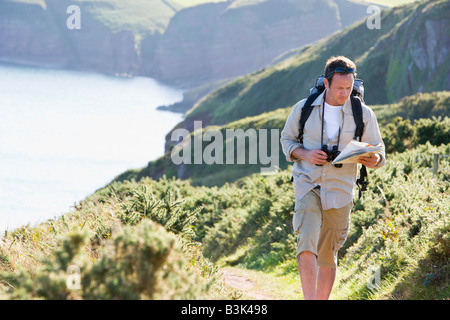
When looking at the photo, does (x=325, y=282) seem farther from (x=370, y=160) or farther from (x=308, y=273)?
(x=370, y=160)

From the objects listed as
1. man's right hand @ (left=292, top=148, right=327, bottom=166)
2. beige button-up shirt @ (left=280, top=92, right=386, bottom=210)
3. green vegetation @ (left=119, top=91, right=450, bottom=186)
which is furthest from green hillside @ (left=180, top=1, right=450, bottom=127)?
man's right hand @ (left=292, top=148, right=327, bottom=166)

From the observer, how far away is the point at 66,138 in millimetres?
116500

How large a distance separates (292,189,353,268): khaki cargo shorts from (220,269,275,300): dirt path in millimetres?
2364

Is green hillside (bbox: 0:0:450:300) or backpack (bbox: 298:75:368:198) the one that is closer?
green hillside (bbox: 0:0:450:300)

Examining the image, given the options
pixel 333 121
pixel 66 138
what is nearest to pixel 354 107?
pixel 333 121

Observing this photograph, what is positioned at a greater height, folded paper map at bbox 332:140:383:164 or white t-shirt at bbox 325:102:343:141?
white t-shirt at bbox 325:102:343:141

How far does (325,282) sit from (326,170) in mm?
1077

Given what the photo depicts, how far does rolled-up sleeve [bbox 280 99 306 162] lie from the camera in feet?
15.9

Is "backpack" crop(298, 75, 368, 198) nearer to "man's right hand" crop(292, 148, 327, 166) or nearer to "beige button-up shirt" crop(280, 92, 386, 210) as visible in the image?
"beige button-up shirt" crop(280, 92, 386, 210)

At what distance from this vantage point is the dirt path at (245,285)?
7.30 meters

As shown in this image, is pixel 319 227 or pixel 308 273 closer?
pixel 308 273

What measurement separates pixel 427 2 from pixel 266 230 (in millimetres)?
57735

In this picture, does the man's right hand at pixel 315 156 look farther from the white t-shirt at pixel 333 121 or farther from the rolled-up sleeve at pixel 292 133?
the white t-shirt at pixel 333 121

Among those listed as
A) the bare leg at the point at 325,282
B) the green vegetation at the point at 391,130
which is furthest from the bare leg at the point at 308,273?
the green vegetation at the point at 391,130
